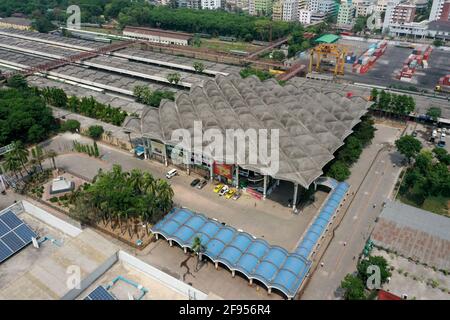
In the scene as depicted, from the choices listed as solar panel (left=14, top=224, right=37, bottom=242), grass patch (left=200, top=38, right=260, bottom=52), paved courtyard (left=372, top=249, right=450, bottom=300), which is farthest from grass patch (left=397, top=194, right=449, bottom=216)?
grass patch (left=200, top=38, right=260, bottom=52)

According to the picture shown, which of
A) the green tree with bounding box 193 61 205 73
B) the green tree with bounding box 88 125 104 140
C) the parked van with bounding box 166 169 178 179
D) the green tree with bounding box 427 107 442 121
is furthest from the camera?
the green tree with bounding box 193 61 205 73

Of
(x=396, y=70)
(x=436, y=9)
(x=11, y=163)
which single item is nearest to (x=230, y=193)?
(x=11, y=163)

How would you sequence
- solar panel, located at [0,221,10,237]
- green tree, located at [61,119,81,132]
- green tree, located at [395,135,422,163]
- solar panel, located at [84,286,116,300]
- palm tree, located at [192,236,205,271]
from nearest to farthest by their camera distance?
solar panel, located at [84,286,116,300], solar panel, located at [0,221,10,237], palm tree, located at [192,236,205,271], green tree, located at [395,135,422,163], green tree, located at [61,119,81,132]

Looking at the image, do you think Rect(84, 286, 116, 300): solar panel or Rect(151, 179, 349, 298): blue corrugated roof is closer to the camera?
Rect(84, 286, 116, 300): solar panel

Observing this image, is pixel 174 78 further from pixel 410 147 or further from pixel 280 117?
pixel 410 147

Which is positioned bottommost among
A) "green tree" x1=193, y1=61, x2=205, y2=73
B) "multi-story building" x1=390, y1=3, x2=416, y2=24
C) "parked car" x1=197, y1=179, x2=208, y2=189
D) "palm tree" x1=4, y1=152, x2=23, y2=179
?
"parked car" x1=197, y1=179, x2=208, y2=189

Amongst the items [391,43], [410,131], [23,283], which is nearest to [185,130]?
[23,283]

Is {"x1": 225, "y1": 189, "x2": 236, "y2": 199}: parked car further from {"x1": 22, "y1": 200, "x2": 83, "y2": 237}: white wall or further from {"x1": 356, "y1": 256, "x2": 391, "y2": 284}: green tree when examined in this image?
{"x1": 22, "y1": 200, "x2": 83, "y2": 237}: white wall
